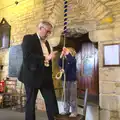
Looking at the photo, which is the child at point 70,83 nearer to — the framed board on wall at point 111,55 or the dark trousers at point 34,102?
the framed board on wall at point 111,55

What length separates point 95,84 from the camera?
13.3 feet

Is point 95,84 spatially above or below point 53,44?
below

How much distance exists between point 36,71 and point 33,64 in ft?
0.27

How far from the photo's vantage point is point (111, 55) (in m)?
3.24

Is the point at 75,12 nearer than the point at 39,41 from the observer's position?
No

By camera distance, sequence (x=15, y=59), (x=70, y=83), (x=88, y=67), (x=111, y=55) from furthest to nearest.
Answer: (x=15, y=59)
(x=88, y=67)
(x=111, y=55)
(x=70, y=83)

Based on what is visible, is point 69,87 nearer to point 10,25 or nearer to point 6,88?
point 6,88

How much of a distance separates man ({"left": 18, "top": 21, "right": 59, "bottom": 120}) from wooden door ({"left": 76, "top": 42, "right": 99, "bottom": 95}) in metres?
2.04

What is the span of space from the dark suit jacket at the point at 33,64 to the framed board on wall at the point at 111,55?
1.47m

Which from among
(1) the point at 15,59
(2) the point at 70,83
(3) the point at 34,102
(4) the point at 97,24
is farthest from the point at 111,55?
(1) the point at 15,59

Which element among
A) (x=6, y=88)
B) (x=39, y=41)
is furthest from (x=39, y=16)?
(x=39, y=41)

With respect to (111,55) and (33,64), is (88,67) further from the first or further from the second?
(33,64)

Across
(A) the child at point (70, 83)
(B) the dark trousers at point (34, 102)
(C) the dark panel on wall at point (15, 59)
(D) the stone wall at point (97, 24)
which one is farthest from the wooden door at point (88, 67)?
(B) the dark trousers at point (34, 102)

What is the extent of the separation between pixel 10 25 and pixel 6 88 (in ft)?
5.34
